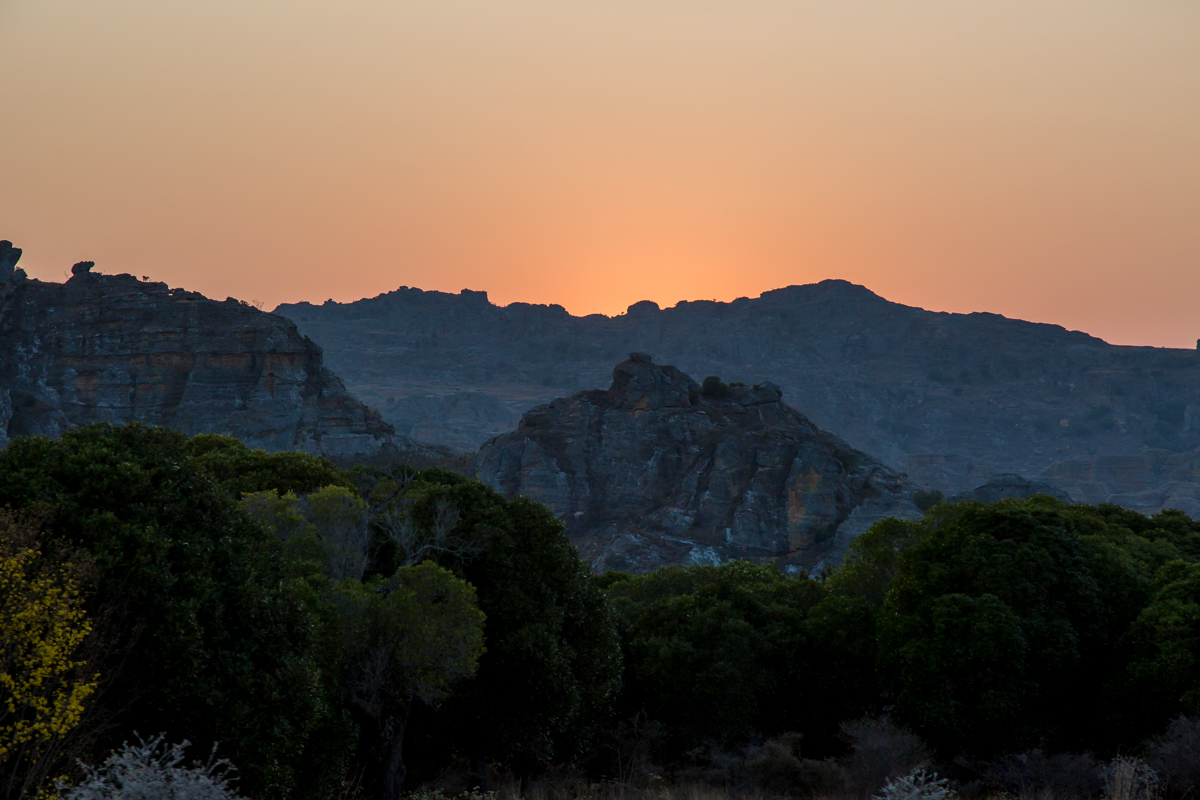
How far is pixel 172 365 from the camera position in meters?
163

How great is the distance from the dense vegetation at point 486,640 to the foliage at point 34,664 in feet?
0.15

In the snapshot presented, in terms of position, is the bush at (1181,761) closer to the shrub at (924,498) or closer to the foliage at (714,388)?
the shrub at (924,498)

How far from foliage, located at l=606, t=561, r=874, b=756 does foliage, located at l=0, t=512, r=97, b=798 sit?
1719 cm

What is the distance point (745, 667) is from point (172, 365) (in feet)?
511

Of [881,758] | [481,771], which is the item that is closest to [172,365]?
[481,771]

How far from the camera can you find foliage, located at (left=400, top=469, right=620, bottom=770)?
786 inches

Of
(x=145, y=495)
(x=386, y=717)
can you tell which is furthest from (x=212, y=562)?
(x=386, y=717)

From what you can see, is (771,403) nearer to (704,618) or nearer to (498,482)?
(498,482)

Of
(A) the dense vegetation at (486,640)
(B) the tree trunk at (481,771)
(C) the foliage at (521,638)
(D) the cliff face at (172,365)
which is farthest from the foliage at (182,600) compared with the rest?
(D) the cliff face at (172,365)

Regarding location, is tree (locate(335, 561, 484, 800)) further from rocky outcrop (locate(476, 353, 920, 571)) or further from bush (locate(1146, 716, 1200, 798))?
rocky outcrop (locate(476, 353, 920, 571))

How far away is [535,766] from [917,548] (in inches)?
433

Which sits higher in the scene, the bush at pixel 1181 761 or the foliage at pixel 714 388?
the foliage at pixel 714 388

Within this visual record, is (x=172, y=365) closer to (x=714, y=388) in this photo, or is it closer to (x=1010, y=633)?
(x=714, y=388)

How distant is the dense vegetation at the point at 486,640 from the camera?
1265 centimetres
